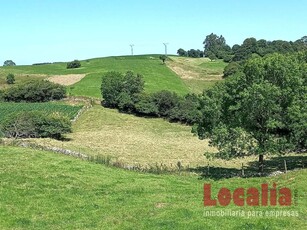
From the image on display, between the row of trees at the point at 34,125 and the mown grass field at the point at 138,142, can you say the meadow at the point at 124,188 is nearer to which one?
the mown grass field at the point at 138,142

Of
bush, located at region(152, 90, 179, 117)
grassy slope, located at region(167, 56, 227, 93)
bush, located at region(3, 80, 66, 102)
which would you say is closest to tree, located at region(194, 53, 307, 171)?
bush, located at region(152, 90, 179, 117)

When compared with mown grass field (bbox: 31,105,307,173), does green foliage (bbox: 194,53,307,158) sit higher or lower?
higher

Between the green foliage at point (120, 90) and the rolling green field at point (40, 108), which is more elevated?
the green foliage at point (120, 90)

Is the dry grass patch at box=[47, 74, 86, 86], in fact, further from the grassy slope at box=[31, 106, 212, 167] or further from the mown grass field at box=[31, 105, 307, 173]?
the grassy slope at box=[31, 106, 212, 167]

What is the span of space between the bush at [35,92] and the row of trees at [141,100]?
586 inches

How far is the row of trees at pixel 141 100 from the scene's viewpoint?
Result: 93.1 m

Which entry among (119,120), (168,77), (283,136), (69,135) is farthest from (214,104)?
(168,77)

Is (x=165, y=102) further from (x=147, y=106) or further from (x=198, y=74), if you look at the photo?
(x=198, y=74)

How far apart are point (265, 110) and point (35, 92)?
268 ft

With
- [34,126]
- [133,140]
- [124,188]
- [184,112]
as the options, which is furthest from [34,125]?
[124,188]

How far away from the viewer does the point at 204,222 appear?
1989cm

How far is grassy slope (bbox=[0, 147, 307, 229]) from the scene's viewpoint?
20391 mm

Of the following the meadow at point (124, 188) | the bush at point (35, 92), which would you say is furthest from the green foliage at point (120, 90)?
the meadow at point (124, 188)

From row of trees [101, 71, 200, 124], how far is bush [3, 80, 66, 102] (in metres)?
14.9
